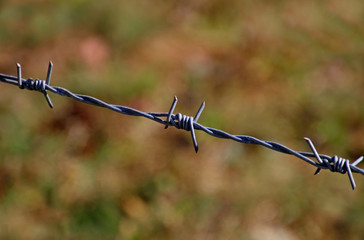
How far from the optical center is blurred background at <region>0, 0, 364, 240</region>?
3.86 m

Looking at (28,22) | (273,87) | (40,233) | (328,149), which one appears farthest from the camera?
(28,22)

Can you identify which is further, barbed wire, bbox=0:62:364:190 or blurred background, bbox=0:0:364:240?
blurred background, bbox=0:0:364:240

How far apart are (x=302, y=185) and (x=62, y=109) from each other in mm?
2284

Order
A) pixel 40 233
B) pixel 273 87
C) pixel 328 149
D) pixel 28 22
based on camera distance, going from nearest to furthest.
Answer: pixel 40 233
pixel 328 149
pixel 273 87
pixel 28 22

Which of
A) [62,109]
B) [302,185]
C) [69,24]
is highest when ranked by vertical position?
[69,24]

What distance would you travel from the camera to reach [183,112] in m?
4.82

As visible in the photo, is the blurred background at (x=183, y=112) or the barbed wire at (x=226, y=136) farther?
the blurred background at (x=183, y=112)

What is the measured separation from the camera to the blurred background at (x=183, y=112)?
12.6ft

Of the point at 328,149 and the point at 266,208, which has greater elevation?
the point at 328,149

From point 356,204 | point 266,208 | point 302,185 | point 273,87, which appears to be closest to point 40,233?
point 266,208

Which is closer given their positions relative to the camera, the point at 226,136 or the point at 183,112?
the point at 226,136

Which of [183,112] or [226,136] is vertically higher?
[183,112]

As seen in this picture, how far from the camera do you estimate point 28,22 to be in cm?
571

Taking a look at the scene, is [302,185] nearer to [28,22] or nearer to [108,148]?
[108,148]
